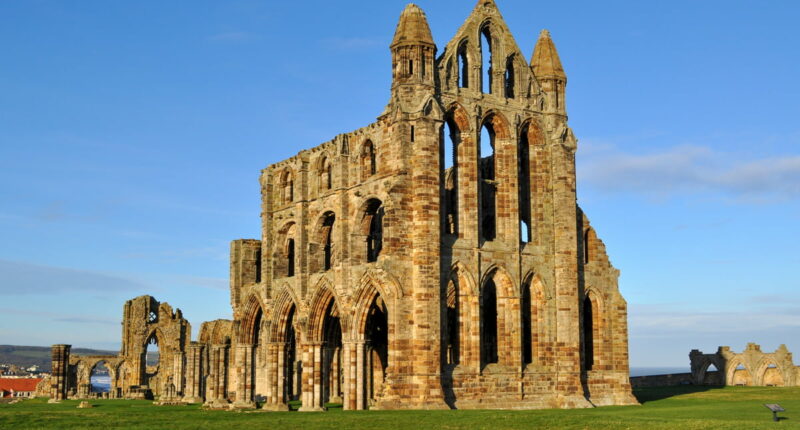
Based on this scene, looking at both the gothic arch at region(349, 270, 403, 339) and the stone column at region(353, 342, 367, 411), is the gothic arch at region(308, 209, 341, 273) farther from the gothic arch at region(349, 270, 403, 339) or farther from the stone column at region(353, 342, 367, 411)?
the stone column at region(353, 342, 367, 411)

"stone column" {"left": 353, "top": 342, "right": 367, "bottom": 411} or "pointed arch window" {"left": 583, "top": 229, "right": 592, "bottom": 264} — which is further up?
"pointed arch window" {"left": 583, "top": 229, "right": 592, "bottom": 264}

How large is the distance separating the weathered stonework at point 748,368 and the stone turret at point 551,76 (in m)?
29.2

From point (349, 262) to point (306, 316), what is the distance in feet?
12.5

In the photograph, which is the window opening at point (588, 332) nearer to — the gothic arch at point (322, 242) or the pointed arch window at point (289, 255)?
the gothic arch at point (322, 242)

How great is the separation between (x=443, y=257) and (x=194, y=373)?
19422 millimetres

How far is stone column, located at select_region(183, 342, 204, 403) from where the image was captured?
167 ft

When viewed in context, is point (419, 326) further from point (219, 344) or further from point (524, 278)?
point (219, 344)

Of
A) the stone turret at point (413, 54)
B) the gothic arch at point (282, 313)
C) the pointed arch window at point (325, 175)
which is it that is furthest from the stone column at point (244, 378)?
the stone turret at point (413, 54)

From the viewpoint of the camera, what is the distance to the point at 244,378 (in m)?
44.9

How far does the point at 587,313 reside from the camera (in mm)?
43188

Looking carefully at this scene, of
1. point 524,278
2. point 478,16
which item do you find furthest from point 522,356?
point 478,16

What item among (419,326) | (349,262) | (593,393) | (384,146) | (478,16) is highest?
(478,16)

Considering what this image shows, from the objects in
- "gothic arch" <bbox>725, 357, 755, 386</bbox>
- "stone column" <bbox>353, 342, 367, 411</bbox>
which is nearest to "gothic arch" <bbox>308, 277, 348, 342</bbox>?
"stone column" <bbox>353, 342, 367, 411</bbox>

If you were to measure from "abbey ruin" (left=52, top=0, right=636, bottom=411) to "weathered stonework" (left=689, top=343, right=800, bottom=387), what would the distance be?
24.6 metres
